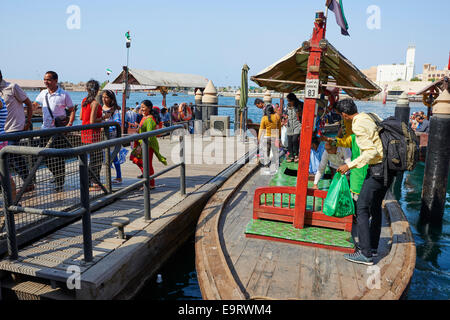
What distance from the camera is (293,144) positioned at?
27.2 feet

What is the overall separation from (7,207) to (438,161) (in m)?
7.67

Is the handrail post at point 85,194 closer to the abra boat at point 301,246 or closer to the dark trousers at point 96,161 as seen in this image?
the abra boat at point 301,246

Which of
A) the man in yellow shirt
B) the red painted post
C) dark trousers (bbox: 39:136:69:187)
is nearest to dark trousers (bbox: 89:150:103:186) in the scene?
dark trousers (bbox: 39:136:69:187)

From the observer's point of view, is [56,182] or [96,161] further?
[96,161]

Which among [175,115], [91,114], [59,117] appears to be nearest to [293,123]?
[91,114]

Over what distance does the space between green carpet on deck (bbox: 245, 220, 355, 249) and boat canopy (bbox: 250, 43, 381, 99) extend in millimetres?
1867

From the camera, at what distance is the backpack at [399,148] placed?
342 cm

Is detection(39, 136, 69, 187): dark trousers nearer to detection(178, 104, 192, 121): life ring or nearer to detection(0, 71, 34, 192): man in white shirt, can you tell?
detection(0, 71, 34, 192): man in white shirt

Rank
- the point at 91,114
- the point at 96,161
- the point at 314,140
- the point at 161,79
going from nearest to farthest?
the point at 96,161 < the point at 91,114 < the point at 314,140 < the point at 161,79

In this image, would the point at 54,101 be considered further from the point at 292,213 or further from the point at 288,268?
the point at 288,268

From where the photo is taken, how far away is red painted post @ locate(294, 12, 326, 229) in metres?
4.05

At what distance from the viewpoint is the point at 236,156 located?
30.1ft

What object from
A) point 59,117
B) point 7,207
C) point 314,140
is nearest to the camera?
point 7,207

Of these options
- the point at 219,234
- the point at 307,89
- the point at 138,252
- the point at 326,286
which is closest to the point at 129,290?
the point at 138,252
